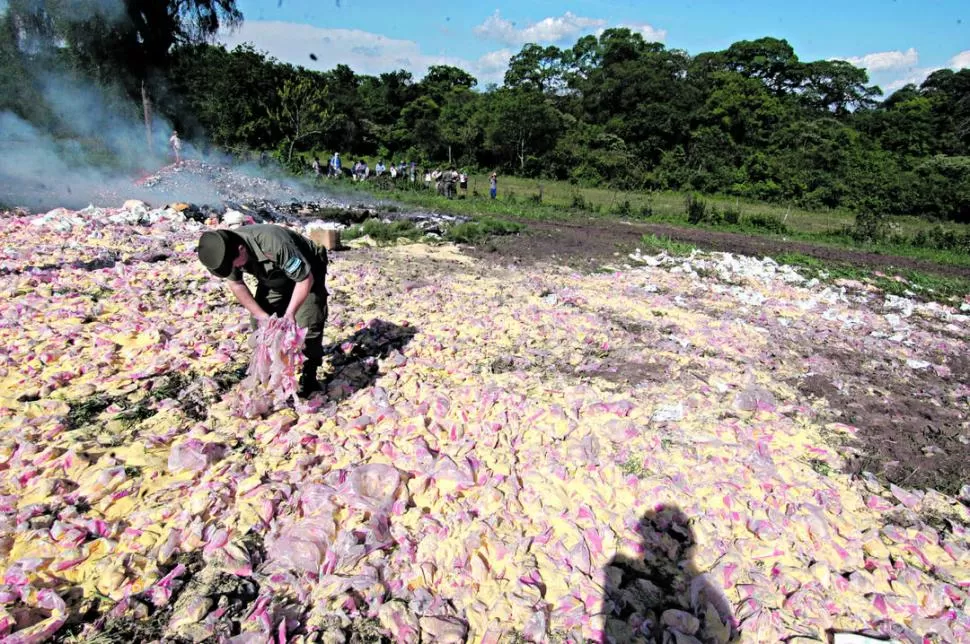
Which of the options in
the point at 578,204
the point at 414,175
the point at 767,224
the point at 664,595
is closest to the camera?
the point at 664,595

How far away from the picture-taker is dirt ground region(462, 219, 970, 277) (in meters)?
9.62

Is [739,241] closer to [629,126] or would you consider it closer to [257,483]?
[257,483]

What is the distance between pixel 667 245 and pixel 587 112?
1066 inches

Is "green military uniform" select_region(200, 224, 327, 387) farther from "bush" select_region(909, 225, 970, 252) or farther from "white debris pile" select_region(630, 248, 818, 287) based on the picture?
"bush" select_region(909, 225, 970, 252)

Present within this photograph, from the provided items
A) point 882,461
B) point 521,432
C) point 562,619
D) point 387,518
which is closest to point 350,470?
point 387,518

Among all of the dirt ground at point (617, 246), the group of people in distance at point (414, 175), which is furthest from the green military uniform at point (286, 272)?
the group of people in distance at point (414, 175)

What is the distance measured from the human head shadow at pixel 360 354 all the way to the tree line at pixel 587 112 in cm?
1794

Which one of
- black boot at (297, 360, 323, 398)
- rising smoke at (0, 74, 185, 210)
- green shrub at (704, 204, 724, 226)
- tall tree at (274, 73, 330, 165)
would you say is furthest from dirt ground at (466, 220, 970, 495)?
tall tree at (274, 73, 330, 165)

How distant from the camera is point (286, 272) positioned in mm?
3361

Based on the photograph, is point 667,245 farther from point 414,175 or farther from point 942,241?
point 414,175


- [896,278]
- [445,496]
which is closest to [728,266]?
[896,278]

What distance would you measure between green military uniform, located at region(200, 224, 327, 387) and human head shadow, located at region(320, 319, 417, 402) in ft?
0.76

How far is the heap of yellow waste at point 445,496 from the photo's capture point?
233cm

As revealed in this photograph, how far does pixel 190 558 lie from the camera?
2479 mm
